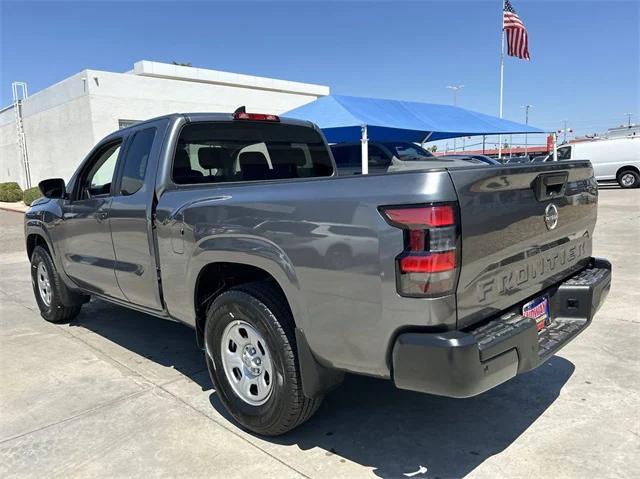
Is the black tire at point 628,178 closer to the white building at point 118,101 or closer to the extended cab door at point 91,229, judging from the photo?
the white building at point 118,101

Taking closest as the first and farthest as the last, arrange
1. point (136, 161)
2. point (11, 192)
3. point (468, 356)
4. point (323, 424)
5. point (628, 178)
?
point (468, 356) < point (323, 424) < point (136, 161) < point (628, 178) < point (11, 192)

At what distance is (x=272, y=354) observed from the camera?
2.84 metres

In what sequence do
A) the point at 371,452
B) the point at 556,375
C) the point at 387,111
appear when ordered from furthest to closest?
the point at 387,111 → the point at 556,375 → the point at 371,452

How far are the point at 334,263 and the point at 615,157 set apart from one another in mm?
22423

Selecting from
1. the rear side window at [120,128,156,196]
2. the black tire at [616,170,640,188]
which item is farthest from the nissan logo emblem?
the black tire at [616,170,640,188]

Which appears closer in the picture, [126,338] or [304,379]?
[304,379]

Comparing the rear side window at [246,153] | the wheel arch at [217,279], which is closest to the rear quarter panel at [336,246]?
the wheel arch at [217,279]

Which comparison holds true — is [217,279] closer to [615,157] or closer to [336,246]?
[336,246]

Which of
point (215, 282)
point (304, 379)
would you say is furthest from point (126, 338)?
point (304, 379)

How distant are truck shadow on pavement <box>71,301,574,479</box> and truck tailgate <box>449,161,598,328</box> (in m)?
0.85

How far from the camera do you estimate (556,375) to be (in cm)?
379

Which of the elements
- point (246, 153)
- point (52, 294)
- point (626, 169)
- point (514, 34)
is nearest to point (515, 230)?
point (246, 153)

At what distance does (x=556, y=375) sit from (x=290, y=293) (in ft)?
7.40

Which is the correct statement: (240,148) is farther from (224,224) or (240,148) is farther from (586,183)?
(586,183)
